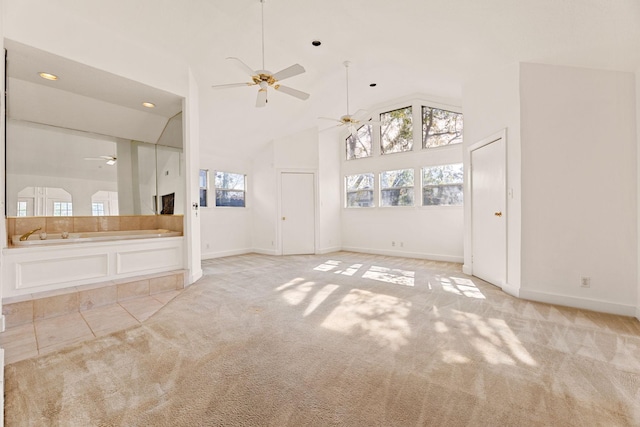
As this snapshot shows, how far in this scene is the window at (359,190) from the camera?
7.14 meters

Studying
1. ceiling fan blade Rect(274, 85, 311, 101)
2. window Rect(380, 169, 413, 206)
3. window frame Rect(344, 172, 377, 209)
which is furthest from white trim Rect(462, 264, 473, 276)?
ceiling fan blade Rect(274, 85, 311, 101)

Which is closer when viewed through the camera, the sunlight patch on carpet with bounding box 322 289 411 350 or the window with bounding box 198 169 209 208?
the sunlight patch on carpet with bounding box 322 289 411 350

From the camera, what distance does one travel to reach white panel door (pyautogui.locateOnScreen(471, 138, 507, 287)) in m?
3.62

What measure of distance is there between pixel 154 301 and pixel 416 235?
5116 millimetres

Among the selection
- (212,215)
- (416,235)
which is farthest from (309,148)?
(416,235)

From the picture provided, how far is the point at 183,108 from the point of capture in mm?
4012

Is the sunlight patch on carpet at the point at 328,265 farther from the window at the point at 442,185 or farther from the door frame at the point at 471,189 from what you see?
the window at the point at 442,185

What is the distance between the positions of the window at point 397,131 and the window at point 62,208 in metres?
5.91

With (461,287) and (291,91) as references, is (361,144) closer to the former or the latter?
(291,91)

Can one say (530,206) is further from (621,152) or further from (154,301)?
(154,301)

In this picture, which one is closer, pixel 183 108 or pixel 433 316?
pixel 433 316

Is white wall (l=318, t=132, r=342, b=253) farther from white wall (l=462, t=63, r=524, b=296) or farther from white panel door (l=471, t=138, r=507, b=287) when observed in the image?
white wall (l=462, t=63, r=524, b=296)

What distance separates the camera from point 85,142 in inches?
167

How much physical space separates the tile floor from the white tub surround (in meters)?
0.44
